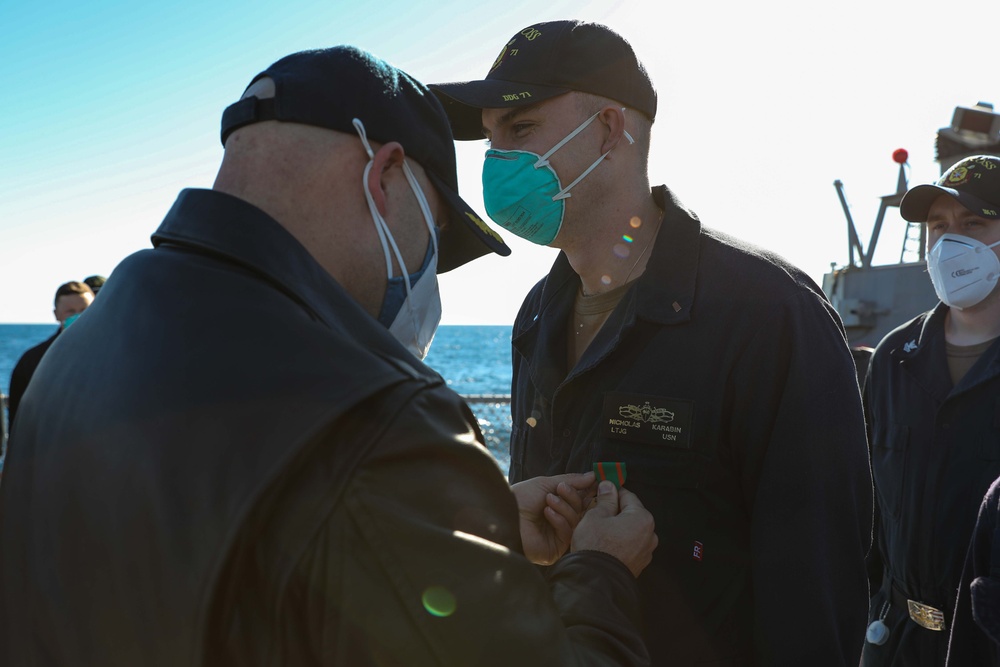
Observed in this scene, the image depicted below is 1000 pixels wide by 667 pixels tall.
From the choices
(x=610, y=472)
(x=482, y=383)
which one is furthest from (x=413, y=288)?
(x=482, y=383)

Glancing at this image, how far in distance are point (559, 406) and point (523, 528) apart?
585 millimetres

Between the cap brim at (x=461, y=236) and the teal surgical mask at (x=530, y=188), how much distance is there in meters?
0.88

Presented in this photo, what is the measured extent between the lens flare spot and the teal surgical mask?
1.87 meters

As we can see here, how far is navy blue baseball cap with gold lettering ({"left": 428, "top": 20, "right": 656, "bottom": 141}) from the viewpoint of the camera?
8.66ft

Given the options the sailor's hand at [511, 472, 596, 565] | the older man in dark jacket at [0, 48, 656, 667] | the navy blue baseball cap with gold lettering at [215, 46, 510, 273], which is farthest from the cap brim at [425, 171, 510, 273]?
the sailor's hand at [511, 472, 596, 565]

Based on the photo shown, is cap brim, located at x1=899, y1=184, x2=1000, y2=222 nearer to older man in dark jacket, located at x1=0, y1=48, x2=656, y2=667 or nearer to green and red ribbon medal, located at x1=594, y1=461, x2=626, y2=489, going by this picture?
green and red ribbon medal, located at x1=594, y1=461, x2=626, y2=489

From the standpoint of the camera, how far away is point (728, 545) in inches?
89.4

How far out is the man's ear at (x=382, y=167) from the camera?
1.55m

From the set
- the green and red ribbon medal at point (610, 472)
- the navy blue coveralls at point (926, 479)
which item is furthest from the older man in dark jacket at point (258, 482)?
the navy blue coveralls at point (926, 479)

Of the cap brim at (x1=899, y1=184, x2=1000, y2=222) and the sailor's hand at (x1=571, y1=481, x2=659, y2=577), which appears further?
the cap brim at (x1=899, y1=184, x2=1000, y2=222)

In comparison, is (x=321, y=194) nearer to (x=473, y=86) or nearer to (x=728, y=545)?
(x=473, y=86)

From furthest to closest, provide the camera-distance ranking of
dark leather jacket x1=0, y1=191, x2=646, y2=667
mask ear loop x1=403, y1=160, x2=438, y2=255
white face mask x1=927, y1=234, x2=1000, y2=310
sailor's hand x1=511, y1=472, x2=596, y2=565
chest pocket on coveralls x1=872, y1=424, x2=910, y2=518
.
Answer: white face mask x1=927, y1=234, x2=1000, y2=310, chest pocket on coveralls x1=872, y1=424, x2=910, y2=518, sailor's hand x1=511, y1=472, x2=596, y2=565, mask ear loop x1=403, y1=160, x2=438, y2=255, dark leather jacket x1=0, y1=191, x2=646, y2=667

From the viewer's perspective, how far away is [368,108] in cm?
155

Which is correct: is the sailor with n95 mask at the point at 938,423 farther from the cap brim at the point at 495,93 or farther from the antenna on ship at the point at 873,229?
the antenna on ship at the point at 873,229
